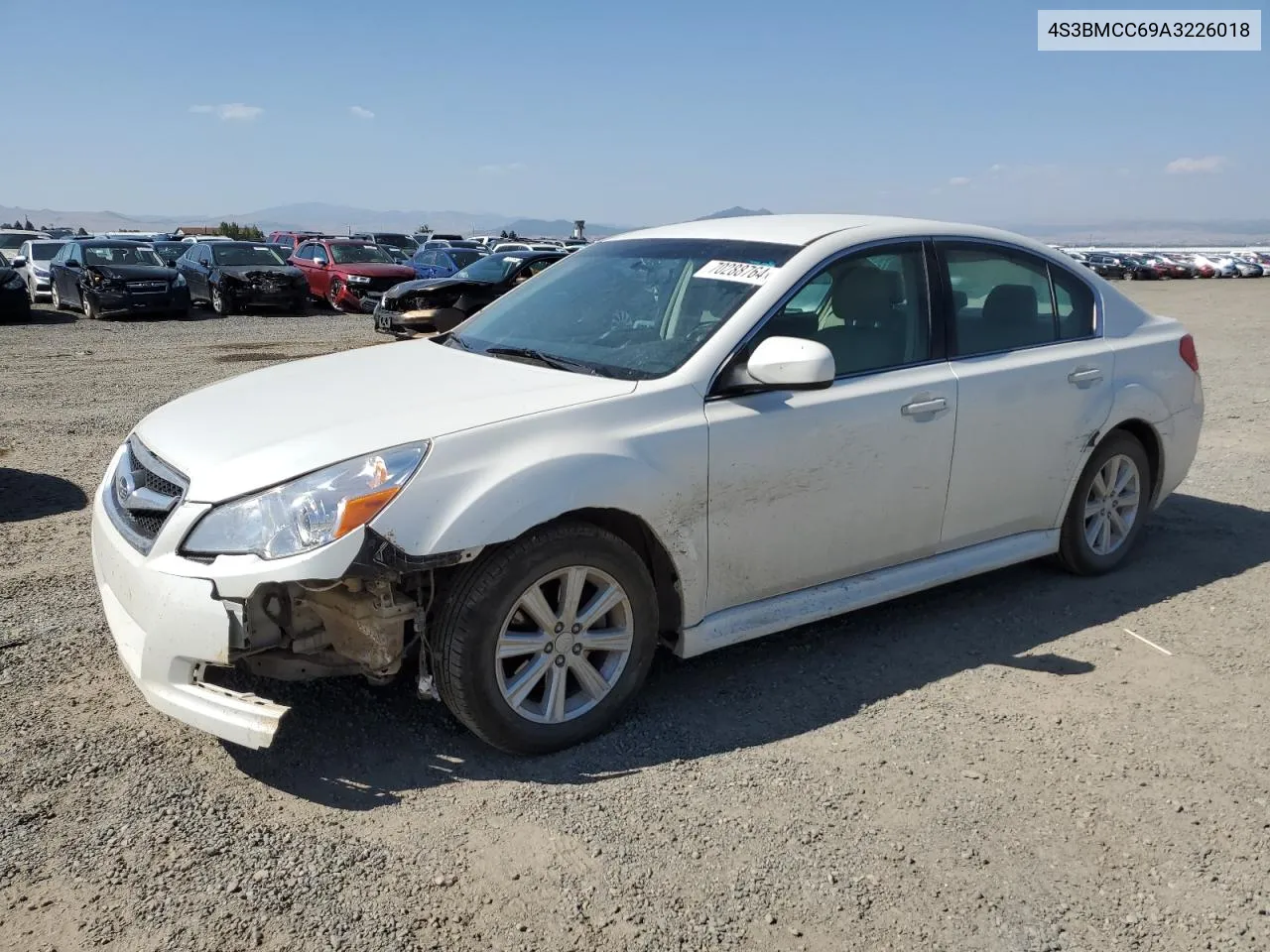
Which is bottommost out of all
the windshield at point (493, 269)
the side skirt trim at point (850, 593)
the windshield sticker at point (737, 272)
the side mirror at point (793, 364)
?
the side skirt trim at point (850, 593)

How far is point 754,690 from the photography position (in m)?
3.94

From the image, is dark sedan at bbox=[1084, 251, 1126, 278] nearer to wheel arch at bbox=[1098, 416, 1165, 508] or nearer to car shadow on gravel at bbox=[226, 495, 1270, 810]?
wheel arch at bbox=[1098, 416, 1165, 508]

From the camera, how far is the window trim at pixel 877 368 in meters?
3.67

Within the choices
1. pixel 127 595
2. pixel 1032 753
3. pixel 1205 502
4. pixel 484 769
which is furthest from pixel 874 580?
pixel 1205 502

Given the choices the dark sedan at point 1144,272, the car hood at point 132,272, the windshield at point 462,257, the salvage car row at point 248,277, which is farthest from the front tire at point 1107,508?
the dark sedan at point 1144,272

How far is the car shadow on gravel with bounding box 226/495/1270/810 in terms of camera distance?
11.0 ft

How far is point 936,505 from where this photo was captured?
4254mm

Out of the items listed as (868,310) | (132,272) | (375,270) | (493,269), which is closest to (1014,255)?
(868,310)

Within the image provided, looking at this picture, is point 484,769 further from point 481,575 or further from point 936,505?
point 936,505

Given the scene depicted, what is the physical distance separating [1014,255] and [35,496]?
581cm

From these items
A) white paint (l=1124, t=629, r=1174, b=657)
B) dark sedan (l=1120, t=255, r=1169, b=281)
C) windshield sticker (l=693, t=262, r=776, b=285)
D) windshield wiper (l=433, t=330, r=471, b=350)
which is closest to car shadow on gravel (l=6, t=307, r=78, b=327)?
windshield wiper (l=433, t=330, r=471, b=350)

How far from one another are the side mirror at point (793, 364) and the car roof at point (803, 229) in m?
0.66

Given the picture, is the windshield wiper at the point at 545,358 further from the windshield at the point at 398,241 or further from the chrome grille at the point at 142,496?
the windshield at the point at 398,241

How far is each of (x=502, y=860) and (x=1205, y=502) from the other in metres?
5.53
